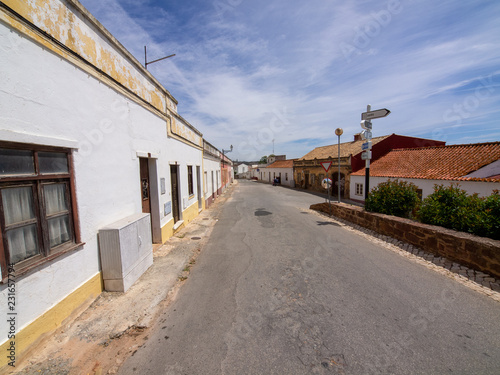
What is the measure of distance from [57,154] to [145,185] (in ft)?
10.2

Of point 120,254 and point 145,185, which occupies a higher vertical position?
point 145,185

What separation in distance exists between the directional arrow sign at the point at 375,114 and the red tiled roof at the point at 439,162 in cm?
574

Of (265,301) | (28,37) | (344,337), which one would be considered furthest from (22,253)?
(344,337)

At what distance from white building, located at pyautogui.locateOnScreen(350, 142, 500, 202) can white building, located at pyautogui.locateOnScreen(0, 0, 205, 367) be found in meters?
11.5

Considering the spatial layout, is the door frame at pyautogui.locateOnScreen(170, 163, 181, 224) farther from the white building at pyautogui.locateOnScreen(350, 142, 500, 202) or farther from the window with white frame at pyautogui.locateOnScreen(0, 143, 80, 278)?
the white building at pyautogui.locateOnScreen(350, 142, 500, 202)

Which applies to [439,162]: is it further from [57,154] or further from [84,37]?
[57,154]

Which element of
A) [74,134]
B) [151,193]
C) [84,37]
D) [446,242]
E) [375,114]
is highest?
[84,37]

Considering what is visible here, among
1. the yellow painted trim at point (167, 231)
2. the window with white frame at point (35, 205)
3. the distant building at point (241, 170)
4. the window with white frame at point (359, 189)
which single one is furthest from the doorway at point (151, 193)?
the distant building at point (241, 170)

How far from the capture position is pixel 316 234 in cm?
730

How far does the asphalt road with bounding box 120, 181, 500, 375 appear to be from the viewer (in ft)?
7.68

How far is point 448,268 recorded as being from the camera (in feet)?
14.6

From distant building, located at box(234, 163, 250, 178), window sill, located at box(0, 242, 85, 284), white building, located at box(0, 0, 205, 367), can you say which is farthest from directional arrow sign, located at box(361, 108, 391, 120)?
distant building, located at box(234, 163, 250, 178)

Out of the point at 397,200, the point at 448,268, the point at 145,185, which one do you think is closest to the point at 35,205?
the point at 145,185

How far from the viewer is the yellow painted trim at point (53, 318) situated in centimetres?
231
